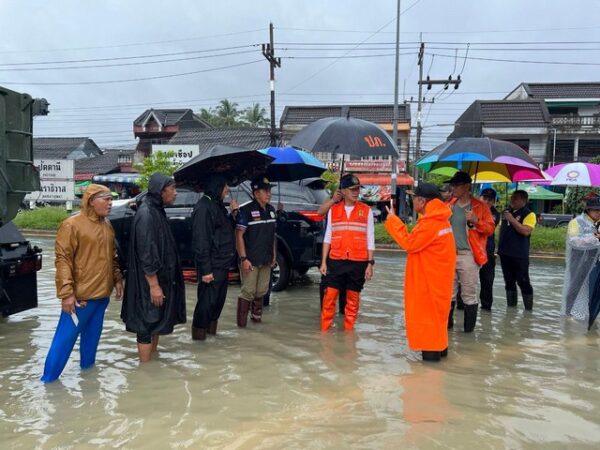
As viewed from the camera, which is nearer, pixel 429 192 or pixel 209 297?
pixel 429 192

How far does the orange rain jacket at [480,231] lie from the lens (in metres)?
5.77

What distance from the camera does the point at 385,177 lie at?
3253 centimetres

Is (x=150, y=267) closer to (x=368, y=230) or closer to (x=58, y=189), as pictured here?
(x=368, y=230)

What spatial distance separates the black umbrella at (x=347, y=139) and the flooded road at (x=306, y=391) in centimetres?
202

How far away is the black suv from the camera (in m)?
7.84

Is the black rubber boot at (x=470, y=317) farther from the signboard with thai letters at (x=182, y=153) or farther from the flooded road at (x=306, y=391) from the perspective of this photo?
the signboard with thai letters at (x=182, y=153)

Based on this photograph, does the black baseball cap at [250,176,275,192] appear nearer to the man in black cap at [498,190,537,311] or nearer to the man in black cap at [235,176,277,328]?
the man in black cap at [235,176,277,328]

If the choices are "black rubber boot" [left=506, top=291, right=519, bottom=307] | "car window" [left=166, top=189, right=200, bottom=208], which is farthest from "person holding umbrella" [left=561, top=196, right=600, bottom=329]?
"car window" [left=166, top=189, right=200, bottom=208]

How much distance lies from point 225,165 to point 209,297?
1.42 metres

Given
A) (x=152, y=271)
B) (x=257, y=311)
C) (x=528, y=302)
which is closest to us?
(x=152, y=271)

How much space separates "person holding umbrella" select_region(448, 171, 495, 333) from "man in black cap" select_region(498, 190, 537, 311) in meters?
1.03

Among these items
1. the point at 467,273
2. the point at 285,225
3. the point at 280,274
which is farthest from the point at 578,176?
the point at 280,274

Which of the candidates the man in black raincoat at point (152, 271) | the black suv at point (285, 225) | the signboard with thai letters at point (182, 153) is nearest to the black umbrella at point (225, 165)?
the man in black raincoat at point (152, 271)

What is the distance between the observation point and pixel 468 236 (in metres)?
5.83
